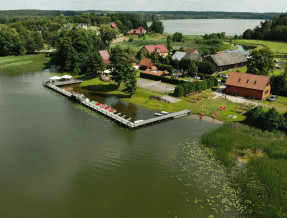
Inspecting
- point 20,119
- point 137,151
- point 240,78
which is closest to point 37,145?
point 20,119

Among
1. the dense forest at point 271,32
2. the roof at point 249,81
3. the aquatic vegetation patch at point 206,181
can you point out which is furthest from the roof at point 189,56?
the dense forest at point 271,32

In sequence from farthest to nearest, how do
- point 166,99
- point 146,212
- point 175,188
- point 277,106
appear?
point 166,99
point 277,106
point 175,188
point 146,212

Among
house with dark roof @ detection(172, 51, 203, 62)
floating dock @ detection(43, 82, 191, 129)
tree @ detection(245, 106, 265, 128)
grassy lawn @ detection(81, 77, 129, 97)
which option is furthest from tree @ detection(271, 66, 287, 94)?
grassy lawn @ detection(81, 77, 129, 97)

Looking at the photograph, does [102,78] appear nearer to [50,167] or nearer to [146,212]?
[50,167]

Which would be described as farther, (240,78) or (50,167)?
(240,78)

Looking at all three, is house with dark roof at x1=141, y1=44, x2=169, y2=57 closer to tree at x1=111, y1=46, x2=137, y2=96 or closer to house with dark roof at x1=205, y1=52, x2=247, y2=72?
house with dark roof at x1=205, y1=52, x2=247, y2=72

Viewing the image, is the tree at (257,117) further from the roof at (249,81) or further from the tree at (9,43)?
the tree at (9,43)
